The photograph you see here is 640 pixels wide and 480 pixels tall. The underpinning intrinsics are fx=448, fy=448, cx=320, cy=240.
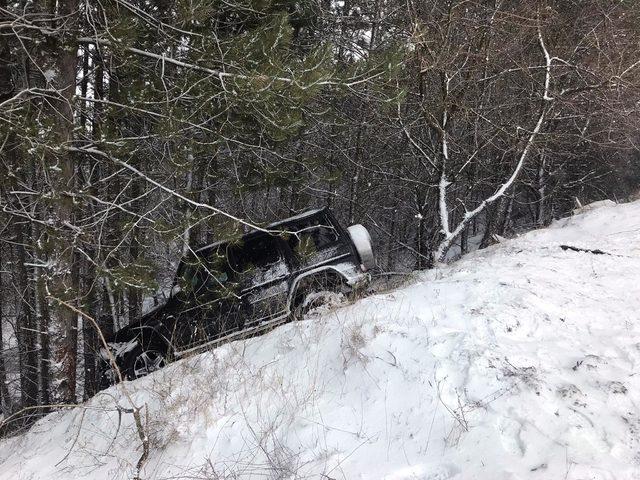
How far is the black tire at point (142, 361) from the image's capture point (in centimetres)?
688

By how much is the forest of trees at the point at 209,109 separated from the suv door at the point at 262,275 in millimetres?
685

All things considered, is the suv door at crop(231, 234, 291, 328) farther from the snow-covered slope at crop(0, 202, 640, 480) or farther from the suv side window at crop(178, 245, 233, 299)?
the snow-covered slope at crop(0, 202, 640, 480)

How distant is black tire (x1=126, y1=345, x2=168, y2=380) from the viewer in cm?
688

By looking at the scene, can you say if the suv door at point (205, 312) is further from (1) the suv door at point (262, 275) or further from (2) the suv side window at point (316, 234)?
(2) the suv side window at point (316, 234)

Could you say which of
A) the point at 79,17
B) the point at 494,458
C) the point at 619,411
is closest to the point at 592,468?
the point at 494,458

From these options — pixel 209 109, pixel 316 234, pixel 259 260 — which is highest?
pixel 209 109

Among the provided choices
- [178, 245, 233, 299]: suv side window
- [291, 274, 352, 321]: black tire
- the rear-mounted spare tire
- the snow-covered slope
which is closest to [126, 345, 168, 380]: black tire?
[178, 245, 233, 299]: suv side window

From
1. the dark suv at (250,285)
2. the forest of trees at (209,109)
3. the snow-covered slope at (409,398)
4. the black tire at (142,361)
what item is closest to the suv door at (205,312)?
the dark suv at (250,285)

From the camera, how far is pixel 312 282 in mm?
6875

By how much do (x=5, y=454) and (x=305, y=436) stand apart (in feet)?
13.5

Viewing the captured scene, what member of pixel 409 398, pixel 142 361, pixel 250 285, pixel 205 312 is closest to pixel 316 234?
pixel 250 285

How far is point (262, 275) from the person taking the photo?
6.96m

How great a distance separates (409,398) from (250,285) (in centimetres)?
417

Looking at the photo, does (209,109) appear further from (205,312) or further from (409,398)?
(409,398)
